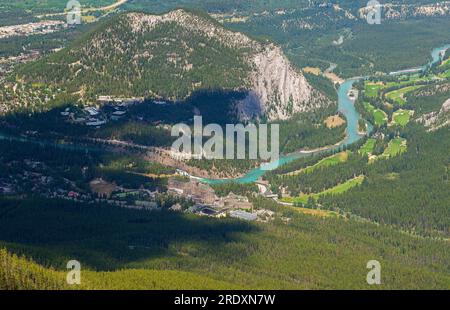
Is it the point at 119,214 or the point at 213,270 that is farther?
the point at 119,214

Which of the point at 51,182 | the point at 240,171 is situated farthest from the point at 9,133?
the point at 240,171

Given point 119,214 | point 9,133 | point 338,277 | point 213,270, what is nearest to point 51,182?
point 119,214

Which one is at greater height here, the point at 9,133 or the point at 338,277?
the point at 9,133

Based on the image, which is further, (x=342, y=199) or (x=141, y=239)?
(x=342, y=199)

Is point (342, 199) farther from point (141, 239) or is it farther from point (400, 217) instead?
point (141, 239)
